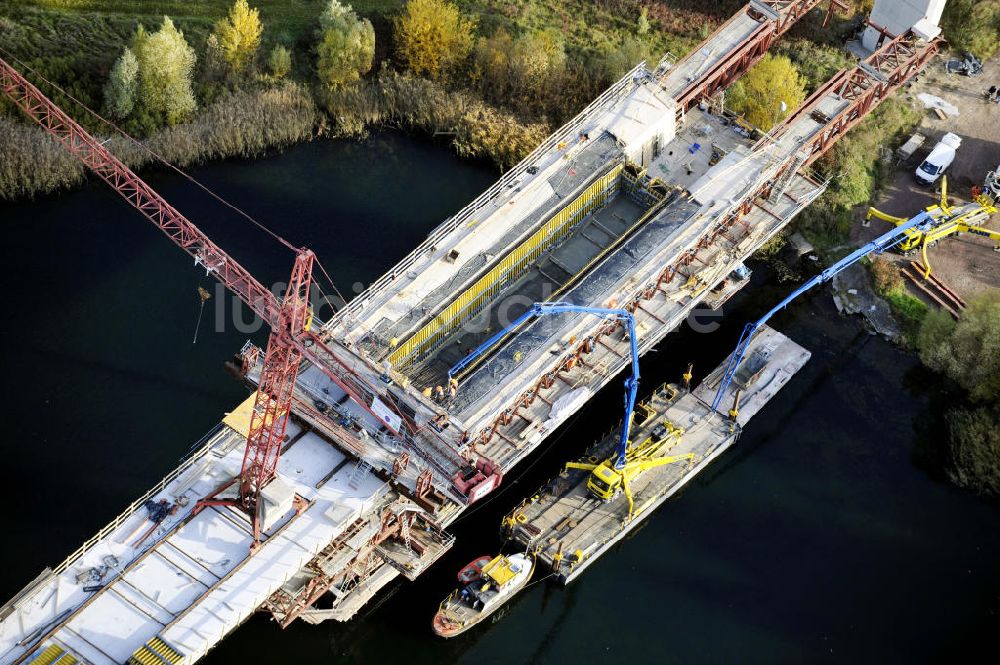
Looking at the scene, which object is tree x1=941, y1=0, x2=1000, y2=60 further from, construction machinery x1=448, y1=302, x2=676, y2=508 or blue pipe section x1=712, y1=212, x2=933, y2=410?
construction machinery x1=448, y1=302, x2=676, y2=508

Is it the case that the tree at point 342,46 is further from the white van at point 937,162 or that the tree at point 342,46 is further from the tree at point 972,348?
the tree at point 972,348

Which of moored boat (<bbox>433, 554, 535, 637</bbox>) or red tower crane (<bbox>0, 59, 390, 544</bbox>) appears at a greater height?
red tower crane (<bbox>0, 59, 390, 544</bbox>)

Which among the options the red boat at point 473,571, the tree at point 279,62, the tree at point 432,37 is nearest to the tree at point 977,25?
the tree at point 432,37

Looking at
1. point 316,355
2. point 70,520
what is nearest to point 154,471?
point 70,520

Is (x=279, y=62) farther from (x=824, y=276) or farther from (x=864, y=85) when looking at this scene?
(x=824, y=276)

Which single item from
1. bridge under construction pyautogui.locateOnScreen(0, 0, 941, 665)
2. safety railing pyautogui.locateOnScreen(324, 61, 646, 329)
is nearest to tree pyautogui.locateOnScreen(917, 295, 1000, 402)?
bridge under construction pyautogui.locateOnScreen(0, 0, 941, 665)

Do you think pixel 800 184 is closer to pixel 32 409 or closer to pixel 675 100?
pixel 675 100

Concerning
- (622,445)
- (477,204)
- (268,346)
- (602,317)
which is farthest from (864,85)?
(268,346)
